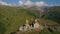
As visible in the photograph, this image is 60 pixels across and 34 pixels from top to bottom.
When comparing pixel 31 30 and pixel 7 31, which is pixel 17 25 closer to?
pixel 7 31

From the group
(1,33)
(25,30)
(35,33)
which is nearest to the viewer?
(35,33)

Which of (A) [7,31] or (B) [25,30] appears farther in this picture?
(A) [7,31]

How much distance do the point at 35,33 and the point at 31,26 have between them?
43.5ft

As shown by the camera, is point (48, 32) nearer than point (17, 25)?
Yes

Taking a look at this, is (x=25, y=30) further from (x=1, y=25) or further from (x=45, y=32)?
(x=1, y=25)

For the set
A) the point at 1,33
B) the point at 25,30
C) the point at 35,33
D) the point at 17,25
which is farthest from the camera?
the point at 17,25

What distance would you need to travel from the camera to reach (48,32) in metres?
158

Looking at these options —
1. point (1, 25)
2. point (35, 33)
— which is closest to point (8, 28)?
point (1, 25)

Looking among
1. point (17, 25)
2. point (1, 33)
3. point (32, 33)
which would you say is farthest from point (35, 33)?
point (17, 25)

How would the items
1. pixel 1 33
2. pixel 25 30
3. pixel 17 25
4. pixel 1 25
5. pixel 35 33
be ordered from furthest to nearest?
pixel 17 25, pixel 1 25, pixel 1 33, pixel 25 30, pixel 35 33

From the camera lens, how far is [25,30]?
522 ft

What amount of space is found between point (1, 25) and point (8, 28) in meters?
8.47

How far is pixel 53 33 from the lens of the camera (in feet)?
517

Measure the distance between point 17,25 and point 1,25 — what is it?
22041 mm
